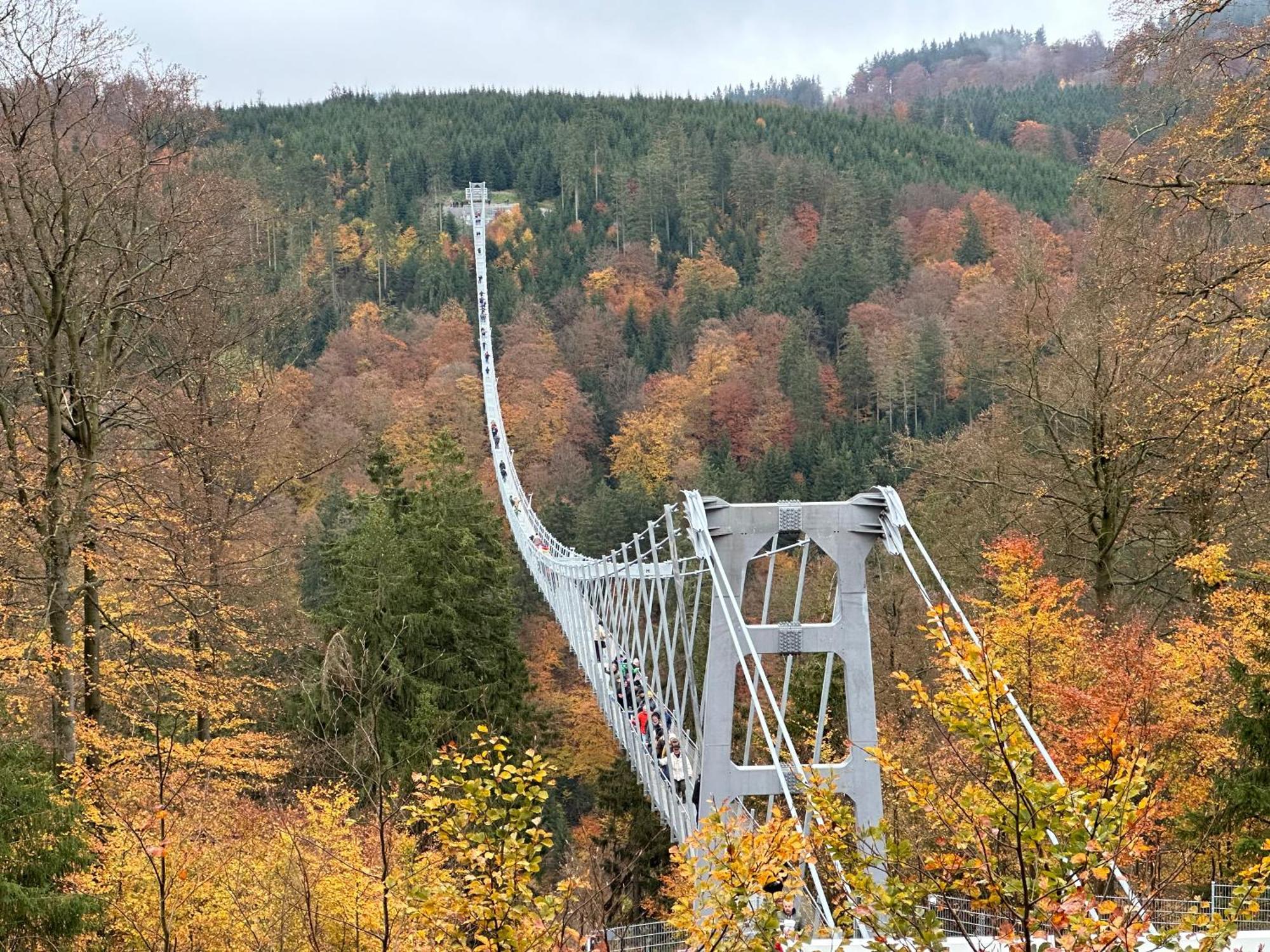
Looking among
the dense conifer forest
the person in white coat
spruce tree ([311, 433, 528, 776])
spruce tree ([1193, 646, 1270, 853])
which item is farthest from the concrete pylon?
spruce tree ([311, 433, 528, 776])

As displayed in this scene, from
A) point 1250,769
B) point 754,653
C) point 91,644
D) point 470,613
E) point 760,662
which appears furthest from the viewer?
point 470,613

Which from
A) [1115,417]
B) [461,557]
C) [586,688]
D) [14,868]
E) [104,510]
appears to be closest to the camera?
[14,868]

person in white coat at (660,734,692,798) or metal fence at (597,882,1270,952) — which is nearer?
metal fence at (597,882,1270,952)

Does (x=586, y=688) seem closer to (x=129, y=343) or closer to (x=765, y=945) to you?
(x=129, y=343)

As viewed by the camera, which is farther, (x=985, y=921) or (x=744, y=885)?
(x=985, y=921)

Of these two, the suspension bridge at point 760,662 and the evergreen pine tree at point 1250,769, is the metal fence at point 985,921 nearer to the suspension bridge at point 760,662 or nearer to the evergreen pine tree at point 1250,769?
the suspension bridge at point 760,662

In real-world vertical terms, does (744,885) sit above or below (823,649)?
above

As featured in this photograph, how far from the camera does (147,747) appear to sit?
1234cm

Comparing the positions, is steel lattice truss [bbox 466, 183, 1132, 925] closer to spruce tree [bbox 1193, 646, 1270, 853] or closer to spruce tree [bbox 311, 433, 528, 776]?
spruce tree [bbox 1193, 646, 1270, 853]

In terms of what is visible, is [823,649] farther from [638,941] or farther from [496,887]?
[496,887]

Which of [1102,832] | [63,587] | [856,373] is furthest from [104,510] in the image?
[856,373]

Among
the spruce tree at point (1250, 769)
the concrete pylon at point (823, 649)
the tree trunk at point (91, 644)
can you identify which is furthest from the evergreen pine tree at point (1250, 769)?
the tree trunk at point (91, 644)

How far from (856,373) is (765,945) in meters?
57.8

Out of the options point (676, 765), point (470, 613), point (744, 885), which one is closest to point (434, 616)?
point (470, 613)
